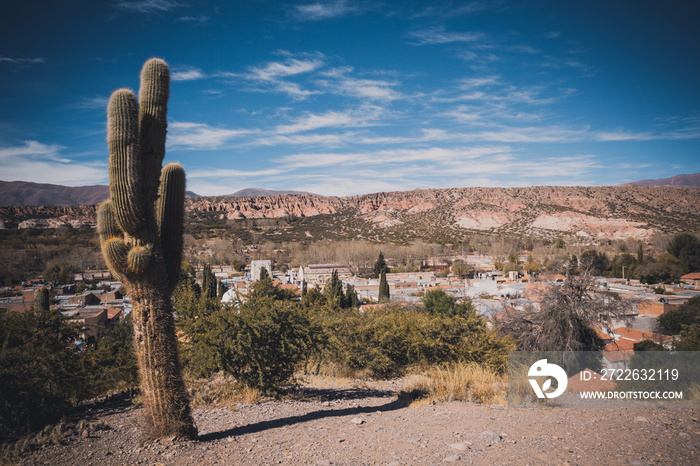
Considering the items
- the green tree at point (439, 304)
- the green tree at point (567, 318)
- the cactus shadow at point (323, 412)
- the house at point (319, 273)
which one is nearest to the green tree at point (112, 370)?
the cactus shadow at point (323, 412)

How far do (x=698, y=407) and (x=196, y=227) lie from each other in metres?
120

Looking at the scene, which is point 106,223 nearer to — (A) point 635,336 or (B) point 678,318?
(A) point 635,336

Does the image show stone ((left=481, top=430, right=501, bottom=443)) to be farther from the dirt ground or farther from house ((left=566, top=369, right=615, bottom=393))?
house ((left=566, top=369, right=615, bottom=393))

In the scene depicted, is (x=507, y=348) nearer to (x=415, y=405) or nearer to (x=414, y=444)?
(x=415, y=405)

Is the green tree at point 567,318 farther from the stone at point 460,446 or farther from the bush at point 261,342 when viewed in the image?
the stone at point 460,446

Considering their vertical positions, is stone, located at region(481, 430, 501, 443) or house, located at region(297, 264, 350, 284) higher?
stone, located at region(481, 430, 501, 443)

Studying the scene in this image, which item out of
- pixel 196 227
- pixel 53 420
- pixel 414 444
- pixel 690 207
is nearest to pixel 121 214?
pixel 53 420

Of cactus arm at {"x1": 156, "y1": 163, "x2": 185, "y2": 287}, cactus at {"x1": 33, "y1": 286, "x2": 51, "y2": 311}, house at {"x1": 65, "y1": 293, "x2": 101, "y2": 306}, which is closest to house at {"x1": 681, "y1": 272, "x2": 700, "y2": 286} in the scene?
cactus arm at {"x1": 156, "y1": 163, "x2": 185, "y2": 287}

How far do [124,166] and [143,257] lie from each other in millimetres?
1178

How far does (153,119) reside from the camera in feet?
16.9

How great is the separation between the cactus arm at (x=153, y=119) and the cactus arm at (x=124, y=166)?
0.13 meters

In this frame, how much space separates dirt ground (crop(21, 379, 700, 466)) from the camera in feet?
13.9

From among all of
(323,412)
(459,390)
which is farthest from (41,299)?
(459,390)

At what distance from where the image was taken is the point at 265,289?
928 centimetres
